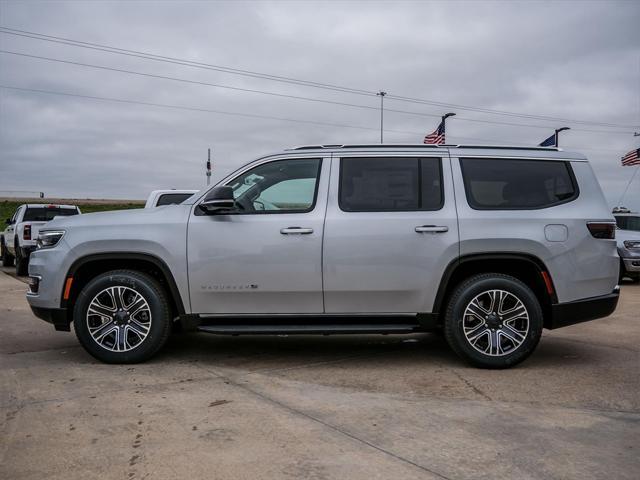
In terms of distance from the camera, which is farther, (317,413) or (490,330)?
(490,330)

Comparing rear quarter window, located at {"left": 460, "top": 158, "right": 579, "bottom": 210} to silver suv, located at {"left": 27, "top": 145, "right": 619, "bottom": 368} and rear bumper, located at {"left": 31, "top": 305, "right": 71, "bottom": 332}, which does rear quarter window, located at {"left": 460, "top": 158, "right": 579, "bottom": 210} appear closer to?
silver suv, located at {"left": 27, "top": 145, "right": 619, "bottom": 368}

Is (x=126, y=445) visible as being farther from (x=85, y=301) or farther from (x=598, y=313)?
(x=598, y=313)

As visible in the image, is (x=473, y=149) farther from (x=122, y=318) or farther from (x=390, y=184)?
(x=122, y=318)

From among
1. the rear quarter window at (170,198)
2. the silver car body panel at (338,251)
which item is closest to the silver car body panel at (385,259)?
the silver car body panel at (338,251)

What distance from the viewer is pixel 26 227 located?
15133 millimetres

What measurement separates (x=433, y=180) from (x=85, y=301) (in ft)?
10.8

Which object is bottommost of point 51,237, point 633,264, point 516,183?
point 633,264

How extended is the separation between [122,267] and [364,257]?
2.25 m

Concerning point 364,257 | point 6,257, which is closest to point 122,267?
point 364,257

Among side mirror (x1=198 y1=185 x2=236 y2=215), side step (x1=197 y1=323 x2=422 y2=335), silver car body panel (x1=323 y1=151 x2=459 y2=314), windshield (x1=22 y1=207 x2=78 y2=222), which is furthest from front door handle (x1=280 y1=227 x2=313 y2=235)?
windshield (x1=22 y1=207 x2=78 y2=222)

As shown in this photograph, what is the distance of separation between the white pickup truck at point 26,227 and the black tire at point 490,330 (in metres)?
11.4

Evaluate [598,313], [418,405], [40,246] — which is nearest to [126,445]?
[418,405]

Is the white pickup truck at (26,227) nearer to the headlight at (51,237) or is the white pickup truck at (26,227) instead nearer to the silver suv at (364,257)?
the headlight at (51,237)

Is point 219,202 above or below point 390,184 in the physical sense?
below
